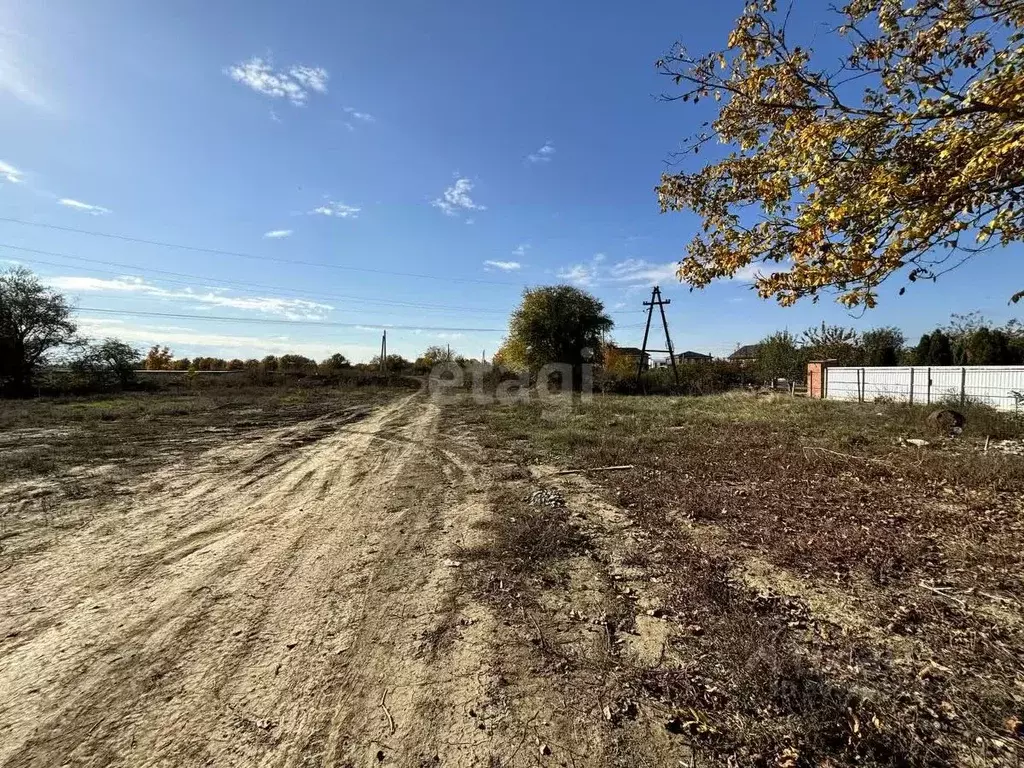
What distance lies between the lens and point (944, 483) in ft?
20.8

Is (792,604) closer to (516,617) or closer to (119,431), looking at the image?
(516,617)

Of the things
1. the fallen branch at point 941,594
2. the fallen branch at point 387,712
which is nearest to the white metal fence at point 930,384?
the fallen branch at point 941,594

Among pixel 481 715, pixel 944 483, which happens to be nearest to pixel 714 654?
pixel 481 715

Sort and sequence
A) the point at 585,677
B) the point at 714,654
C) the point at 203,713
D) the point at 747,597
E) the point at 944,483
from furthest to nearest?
the point at 944,483 < the point at 747,597 < the point at 714,654 < the point at 585,677 < the point at 203,713

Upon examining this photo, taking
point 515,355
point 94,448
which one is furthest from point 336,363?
point 94,448

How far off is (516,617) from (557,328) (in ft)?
90.3

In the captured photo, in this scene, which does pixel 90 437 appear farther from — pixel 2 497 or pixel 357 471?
pixel 357 471

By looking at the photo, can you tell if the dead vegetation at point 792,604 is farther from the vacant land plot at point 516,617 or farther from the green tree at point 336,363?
the green tree at point 336,363

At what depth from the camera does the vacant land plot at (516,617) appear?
219 centimetres

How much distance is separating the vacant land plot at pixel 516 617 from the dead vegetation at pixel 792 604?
0.02 meters

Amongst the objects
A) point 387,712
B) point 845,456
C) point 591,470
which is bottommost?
point 387,712

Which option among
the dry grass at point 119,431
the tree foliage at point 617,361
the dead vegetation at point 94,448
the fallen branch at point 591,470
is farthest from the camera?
the tree foliage at point 617,361

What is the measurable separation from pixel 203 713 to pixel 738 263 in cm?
551

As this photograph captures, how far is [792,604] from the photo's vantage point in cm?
337
